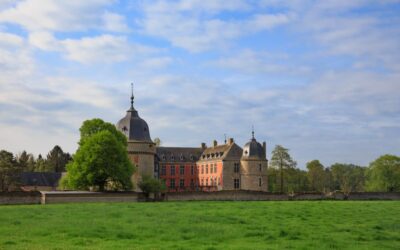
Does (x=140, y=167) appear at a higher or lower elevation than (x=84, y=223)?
higher

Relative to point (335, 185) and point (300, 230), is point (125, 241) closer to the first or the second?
point (300, 230)

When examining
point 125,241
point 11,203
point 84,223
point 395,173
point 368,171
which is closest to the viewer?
point 125,241

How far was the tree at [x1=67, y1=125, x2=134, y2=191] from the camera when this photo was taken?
1880 inches

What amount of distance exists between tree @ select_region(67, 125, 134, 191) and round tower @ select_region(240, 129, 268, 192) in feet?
80.4

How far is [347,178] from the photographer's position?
112750mm

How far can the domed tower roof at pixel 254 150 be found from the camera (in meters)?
70.6

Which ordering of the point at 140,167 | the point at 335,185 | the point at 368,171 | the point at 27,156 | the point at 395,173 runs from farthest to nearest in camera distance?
the point at 335,185 → the point at 27,156 → the point at 368,171 → the point at 395,173 → the point at 140,167

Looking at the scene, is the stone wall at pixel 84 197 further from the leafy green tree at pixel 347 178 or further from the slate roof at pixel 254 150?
the leafy green tree at pixel 347 178

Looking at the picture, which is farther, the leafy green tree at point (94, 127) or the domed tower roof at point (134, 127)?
the domed tower roof at point (134, 127)

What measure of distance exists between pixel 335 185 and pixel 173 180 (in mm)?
40084

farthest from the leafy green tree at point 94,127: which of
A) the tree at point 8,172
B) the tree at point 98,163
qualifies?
the tree at point 8,172

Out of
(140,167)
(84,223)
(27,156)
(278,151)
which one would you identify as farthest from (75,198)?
(27,156)

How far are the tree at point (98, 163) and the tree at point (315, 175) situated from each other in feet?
160

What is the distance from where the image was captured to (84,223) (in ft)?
66.0
